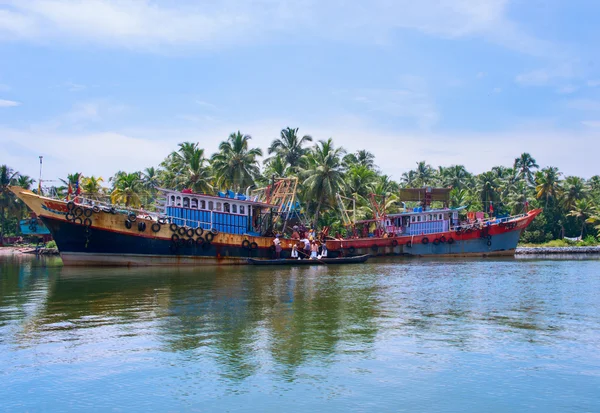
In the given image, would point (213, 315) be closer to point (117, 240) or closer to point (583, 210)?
point (117, 240)

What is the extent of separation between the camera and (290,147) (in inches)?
2403

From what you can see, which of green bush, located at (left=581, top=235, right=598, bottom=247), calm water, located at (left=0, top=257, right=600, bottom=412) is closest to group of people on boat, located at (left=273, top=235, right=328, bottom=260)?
calm water, located at (left=0, top=257, right=600, bottom=412)

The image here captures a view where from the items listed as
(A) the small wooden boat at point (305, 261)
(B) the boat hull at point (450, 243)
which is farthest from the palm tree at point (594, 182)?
(A) the small wooden boat at point (305, 261)

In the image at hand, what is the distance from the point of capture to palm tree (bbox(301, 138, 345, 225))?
162ft

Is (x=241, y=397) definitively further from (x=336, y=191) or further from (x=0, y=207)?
(x=0, y=207)

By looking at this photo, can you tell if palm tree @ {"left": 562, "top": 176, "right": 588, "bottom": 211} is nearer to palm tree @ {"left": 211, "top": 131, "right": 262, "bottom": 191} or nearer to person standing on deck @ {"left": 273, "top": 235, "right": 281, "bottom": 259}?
palm tree @ {"left": 211, "top": 131, "right": 262, "bottom": 191}

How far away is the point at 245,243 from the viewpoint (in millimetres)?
36656

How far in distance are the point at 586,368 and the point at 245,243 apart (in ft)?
91.6

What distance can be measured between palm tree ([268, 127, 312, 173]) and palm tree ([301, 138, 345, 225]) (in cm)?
944

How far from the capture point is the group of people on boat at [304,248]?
37.6 meters

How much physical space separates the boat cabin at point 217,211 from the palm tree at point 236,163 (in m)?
14.6

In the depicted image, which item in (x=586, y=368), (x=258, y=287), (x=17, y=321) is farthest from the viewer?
(x=258, y=287)

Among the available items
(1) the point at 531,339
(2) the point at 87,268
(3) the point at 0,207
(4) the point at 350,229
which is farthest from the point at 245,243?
(3) the point at 0,207

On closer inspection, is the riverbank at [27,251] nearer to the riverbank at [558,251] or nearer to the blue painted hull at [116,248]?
the blue painted hull at [116,248]
